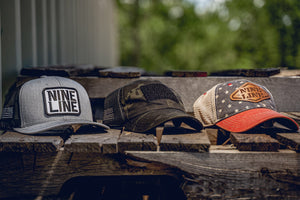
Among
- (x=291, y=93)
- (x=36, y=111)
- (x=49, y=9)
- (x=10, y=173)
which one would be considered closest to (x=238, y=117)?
(x=291, y=93)

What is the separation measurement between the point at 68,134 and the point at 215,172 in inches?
33.1

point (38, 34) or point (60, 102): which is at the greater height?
point (38, 34)

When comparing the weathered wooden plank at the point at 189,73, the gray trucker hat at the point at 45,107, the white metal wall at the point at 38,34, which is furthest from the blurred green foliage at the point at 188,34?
the gray trucker hat at the point at 45,107

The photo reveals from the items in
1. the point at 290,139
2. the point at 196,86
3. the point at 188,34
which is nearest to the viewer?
the point at 290,139

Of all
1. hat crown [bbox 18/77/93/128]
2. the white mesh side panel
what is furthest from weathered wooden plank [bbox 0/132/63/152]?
the white mesh side panel

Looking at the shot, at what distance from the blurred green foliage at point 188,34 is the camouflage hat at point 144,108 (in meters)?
18.6

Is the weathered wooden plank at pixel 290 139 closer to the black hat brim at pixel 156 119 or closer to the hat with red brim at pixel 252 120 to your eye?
the hat with red brim at pixel 252 120

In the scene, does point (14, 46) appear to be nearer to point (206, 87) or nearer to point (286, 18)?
point (206, 87)

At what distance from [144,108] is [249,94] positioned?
689 mm

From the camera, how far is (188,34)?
22438 mm

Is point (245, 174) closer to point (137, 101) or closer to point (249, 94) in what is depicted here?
point (249, 94)

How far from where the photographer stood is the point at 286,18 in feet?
38.5

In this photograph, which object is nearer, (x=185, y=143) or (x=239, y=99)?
(x=185, y=143)

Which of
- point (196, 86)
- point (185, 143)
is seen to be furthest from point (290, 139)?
point (196, 86)
